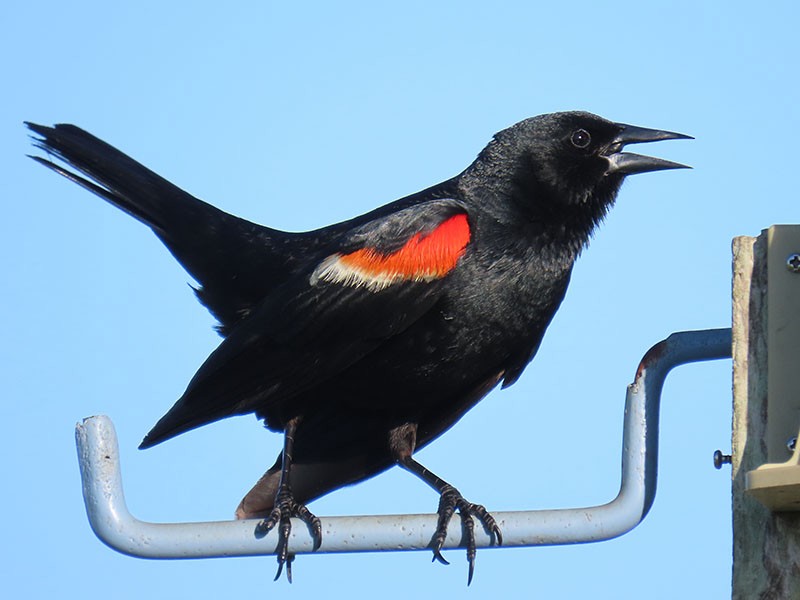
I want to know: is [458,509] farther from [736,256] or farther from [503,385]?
[736,256]

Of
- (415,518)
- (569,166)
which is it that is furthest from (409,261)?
(415,518)

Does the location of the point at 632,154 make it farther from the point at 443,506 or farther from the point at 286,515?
the point at 286,515

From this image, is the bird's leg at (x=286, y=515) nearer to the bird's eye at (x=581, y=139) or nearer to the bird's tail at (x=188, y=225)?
the bird's tail at (x=188, y=225)

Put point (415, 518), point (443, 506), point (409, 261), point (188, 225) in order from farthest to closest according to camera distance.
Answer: point (188, 225) < point (409, 261) < point (443, 506) < point (415, 518)

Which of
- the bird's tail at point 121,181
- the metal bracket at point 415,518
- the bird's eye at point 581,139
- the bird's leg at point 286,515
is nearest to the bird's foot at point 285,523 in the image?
the bird's leg at point 286,515

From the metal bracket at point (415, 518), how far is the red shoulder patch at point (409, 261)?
1387 mm

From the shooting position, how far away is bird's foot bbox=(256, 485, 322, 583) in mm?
3125

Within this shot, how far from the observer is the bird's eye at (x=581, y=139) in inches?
185

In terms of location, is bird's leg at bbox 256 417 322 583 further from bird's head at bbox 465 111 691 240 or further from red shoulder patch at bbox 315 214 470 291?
bird's head at bbox 465 111 691 240

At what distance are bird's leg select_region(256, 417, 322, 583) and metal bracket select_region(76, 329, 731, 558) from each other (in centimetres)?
14

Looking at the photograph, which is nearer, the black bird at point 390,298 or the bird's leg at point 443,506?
the bird's leg at point 443,506

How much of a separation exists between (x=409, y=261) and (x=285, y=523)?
116 centimetres

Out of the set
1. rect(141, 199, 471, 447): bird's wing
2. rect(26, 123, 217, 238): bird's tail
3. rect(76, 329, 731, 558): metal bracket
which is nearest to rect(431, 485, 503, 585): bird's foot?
rect(76, 329, 731, 558): metal bracket

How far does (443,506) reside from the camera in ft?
13.1
